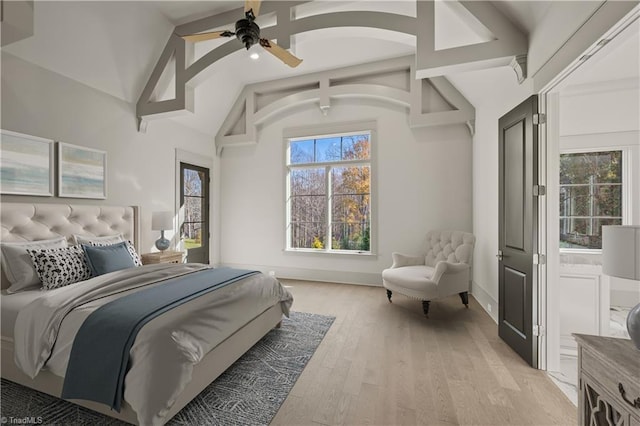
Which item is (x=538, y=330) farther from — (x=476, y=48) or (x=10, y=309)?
(x=10, y=309)

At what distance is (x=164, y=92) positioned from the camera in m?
4.01

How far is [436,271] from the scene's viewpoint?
3262 mm

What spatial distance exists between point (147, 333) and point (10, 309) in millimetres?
1383

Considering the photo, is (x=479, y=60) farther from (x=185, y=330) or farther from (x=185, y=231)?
(x=185, y=231)

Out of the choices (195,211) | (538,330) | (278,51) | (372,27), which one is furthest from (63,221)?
(538,330)

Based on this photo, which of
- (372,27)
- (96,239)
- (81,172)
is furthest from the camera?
(81,172)

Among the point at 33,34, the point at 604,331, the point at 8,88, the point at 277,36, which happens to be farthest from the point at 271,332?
the point at 33,34

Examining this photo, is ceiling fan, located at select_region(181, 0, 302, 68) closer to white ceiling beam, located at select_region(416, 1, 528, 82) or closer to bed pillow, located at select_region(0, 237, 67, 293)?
white ceiling beam, located at select_region(416, 1, 528, 82)

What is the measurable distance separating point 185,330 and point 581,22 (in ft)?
10.5

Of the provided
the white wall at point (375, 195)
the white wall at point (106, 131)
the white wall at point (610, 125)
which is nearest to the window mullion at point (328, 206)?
the white wall at point (375, 195)

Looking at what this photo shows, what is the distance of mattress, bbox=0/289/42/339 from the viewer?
6.39 feet

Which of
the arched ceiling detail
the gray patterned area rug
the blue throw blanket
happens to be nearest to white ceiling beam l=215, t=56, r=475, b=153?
the arched ceiling detail

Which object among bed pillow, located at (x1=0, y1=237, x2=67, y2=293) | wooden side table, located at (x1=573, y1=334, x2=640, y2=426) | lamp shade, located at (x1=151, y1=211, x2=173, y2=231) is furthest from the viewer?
lamp shade, located at (x1=151, y1=211, x2=173, y2=231)

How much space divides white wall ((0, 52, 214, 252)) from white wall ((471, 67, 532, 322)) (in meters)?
4.70
